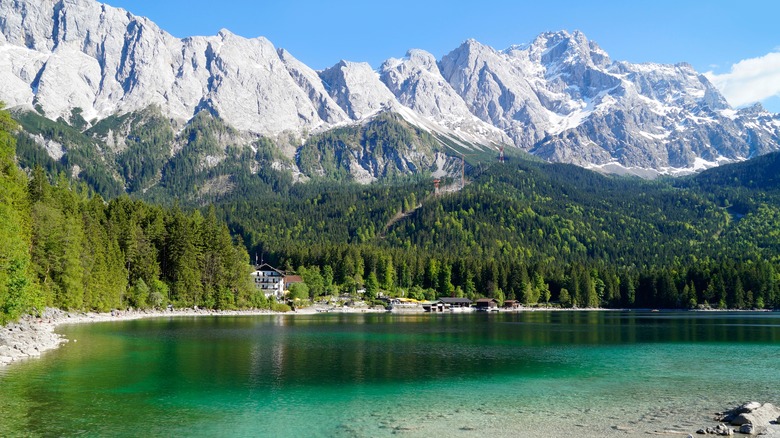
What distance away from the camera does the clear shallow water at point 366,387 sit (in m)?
31.6

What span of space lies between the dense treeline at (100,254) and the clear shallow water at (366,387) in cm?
1145

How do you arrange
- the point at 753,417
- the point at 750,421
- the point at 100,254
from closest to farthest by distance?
the point at 750,421 < the point at 753,417 < the point at 100,254

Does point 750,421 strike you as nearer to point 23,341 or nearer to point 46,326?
point 23,341

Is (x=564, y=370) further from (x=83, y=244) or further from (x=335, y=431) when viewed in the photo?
(x=83, y=244)

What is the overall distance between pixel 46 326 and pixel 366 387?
47752 millimetres

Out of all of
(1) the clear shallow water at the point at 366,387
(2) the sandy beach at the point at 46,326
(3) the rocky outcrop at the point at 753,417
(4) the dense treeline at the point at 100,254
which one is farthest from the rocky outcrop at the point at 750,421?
(4) the dense treeline at the point at 100,254

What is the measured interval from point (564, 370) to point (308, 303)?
420 ft

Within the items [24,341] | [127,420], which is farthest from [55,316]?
[127,420]

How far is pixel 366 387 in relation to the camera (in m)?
42.6

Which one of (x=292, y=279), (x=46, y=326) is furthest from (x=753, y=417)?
(x=292, y=279)

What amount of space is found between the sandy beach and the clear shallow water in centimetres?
205

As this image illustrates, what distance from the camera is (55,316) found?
3337 inches

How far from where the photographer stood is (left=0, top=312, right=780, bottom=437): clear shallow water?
31641mm

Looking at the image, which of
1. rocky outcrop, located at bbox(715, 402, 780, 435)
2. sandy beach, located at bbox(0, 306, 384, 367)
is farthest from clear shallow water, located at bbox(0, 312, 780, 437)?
sandy beach, located at bbox(0, 306, 384, 367)
